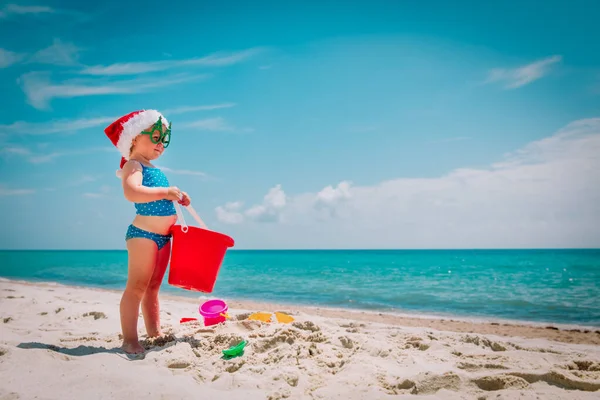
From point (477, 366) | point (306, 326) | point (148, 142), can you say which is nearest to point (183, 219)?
point (148, 142)

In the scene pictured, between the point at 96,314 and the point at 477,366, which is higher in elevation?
the point at 477,366

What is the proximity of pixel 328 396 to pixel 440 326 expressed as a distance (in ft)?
14.5

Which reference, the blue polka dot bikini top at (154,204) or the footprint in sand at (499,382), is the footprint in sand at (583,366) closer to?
the footprint in sand at (499,382)

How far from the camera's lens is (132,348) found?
296cm

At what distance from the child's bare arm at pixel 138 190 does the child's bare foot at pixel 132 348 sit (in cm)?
114

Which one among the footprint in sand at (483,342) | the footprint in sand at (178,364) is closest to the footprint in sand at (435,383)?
the footprint in sand at (483,342)

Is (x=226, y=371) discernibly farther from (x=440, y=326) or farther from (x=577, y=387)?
(x=440, y=326)

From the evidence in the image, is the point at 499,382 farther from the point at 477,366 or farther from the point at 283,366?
the point at 283,366

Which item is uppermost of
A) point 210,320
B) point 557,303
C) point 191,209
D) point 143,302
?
point 191,209

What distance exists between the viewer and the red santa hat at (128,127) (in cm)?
318

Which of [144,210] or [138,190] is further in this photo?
[144,210]

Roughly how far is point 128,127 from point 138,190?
61 cm

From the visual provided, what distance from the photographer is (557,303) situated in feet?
30.4

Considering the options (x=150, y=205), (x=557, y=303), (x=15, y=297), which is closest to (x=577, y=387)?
(x=150, y=205)
